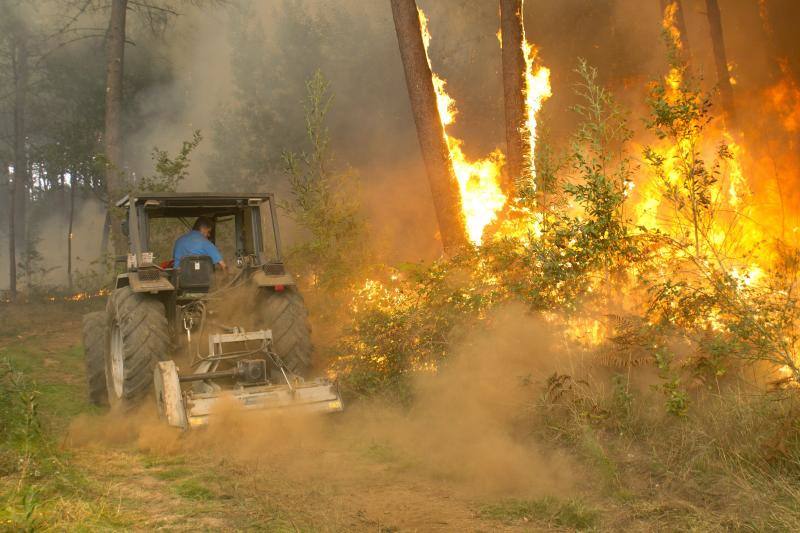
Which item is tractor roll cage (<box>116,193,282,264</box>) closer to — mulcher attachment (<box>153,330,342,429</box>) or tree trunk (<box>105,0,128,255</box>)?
mulcher attachment (<box>153,330,342,429</box>)

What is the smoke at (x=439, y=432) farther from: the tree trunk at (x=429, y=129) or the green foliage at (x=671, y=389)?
the tree trunk at (x=429, y=129)

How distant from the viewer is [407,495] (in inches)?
198

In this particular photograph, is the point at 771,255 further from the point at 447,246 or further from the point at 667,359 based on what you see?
the point at 667,359

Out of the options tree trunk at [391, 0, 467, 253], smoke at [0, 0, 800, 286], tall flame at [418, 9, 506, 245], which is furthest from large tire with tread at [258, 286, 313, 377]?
smoke at [0, 0, 800, 286]

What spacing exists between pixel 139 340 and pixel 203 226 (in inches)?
71.7

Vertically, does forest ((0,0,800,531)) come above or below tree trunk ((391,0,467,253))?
below

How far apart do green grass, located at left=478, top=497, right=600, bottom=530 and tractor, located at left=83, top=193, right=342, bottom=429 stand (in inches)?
96.5

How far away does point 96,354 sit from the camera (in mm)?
8422

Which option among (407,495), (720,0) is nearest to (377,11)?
(720,0)

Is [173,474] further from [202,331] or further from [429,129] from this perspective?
[429,129]

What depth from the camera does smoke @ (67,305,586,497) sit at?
5379 millimetres


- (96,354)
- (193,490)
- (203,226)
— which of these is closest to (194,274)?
(203,226)


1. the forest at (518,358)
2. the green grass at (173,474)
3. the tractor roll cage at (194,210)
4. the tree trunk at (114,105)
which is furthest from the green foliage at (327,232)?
the tree trunk at (114,105)

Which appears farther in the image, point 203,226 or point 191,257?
point 203,226
